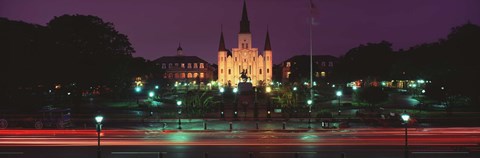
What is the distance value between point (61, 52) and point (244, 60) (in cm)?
11034

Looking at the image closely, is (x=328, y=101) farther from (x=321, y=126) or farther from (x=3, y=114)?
(x=3, y=114)

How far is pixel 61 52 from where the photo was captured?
48469 mm

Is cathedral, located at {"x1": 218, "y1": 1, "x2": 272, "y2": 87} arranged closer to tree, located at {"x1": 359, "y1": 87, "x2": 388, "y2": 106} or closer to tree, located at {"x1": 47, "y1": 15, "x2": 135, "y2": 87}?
tree, located at {"x1": 47, "y1": 15, "x2": 135, "y2": 87}

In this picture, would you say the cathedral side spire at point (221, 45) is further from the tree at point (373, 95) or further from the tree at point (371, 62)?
the tree at point (373, 95)

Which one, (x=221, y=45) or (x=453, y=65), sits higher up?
(x=221, y=45)

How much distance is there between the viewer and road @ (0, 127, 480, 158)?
22.4 meters

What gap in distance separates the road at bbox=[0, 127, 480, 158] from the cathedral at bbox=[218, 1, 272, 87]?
12491cm

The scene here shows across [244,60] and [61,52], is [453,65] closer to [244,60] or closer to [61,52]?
[61,52]

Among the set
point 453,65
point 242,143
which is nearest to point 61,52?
point 242,143

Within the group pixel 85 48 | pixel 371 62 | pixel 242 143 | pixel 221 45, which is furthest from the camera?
pixel 221 45

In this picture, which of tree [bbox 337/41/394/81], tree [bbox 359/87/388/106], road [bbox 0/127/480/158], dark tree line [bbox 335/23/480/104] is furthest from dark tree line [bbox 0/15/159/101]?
tree [bbox 337/41/394/81]

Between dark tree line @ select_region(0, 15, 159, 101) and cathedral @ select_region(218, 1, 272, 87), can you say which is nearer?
dark tree line @ select_region(0, 15, 159, 101)

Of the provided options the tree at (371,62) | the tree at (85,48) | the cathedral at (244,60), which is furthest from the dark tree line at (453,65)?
the cathedral at (244,60)

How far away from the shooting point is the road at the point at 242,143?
22359 mm
